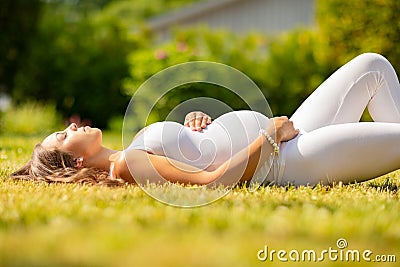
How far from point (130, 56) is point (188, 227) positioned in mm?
11657

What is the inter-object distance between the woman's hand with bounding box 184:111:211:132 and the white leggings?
20.1 inches

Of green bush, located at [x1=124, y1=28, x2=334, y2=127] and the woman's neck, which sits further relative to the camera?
green bush, located at [x1=124, y1=28, x2=334, y2=127]

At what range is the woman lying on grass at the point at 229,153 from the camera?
3.88 m

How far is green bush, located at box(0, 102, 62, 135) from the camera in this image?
11805 mm

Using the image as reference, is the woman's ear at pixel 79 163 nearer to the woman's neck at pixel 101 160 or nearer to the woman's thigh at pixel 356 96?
the woman's neck at pixel 101 160

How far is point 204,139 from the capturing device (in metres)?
4.02

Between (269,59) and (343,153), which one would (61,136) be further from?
(269,59)

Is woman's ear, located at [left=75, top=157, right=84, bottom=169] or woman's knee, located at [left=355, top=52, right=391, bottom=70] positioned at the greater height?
woman's knee, located at [left=355, top=52, right=391, bottom=70]

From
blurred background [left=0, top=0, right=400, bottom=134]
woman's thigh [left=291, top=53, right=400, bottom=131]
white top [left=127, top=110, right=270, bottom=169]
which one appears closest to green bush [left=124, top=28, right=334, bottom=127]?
blurred background [left=0, top=0, right=400, bottom=134]

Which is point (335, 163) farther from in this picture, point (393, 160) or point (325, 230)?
point (325, 230)

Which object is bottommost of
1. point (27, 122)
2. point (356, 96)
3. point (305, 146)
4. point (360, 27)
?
point (27, 122)

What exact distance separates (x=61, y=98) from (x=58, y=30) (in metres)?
1.53

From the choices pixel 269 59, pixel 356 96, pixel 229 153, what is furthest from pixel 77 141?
pixel 269 59

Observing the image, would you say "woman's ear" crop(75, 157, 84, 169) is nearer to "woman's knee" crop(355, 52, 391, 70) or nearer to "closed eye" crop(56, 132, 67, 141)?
"closed eye" crop(56, 132, 67, 141)
